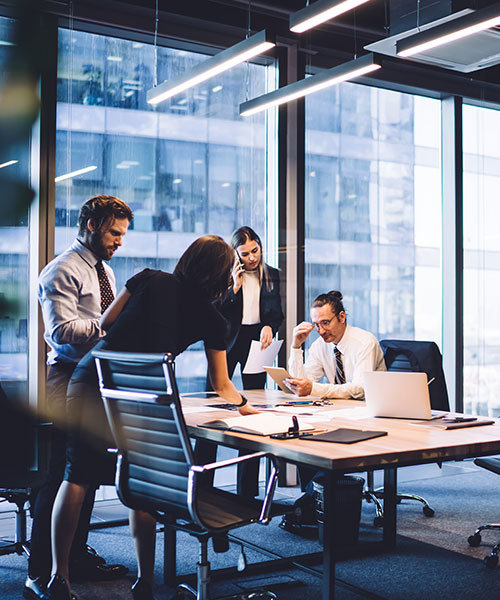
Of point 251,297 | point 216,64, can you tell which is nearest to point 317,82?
point 216,64

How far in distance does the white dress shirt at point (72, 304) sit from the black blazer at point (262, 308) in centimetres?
121

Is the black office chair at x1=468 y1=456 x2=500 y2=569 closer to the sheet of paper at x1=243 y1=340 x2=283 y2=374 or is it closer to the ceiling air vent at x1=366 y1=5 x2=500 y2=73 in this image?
the sheet of paper at x1=243 y1=340 x2=283 y2=374

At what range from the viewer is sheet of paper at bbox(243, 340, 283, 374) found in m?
3.76

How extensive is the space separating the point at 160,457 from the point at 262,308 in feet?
7.56

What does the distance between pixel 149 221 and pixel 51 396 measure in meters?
1.96

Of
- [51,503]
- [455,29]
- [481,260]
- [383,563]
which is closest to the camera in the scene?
[51,503]

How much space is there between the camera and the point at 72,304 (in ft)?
9.53

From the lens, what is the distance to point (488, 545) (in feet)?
11.8

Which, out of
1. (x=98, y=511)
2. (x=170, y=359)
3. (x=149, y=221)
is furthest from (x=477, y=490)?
(x=170, y=359)

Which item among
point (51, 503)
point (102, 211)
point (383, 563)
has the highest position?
point (102, 211)

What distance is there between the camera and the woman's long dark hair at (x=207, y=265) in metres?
2.43

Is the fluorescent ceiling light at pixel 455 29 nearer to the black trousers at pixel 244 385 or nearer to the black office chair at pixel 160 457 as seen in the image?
the black trousers at pixel 244 385

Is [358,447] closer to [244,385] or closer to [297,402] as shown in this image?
[297,402]

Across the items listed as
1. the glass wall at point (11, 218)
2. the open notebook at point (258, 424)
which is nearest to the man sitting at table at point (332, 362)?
the open notebook at point (258, 424)
